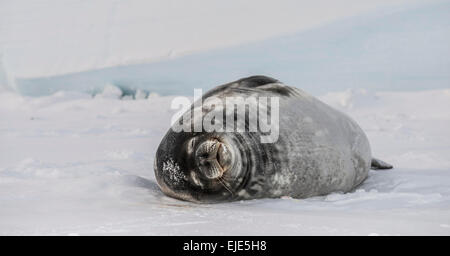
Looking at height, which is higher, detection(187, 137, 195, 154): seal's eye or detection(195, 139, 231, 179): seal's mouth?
detection(187, 137, 195, 154): seal's eye

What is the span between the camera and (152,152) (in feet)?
16.4

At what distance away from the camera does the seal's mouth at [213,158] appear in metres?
2.49

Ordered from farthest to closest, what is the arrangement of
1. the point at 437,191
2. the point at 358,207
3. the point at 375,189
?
1. the point at 375,189
2. the point at 437,191
3. the point at 358,207

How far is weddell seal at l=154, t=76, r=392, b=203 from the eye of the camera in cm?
254

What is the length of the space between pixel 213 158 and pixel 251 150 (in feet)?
0.64

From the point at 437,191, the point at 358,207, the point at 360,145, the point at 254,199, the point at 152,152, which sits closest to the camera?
the point at 358,207

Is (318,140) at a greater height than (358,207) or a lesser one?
greater

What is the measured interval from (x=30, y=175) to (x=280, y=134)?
184 cm

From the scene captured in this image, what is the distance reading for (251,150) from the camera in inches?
101

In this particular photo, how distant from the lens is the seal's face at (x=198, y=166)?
2500mm

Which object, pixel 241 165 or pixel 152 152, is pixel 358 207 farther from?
pixel 152 152

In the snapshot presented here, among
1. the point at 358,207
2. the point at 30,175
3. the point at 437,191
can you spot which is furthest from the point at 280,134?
the point at 30,175

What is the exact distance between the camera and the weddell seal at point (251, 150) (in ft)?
8.34

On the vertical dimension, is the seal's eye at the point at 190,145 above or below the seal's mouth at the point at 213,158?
above
